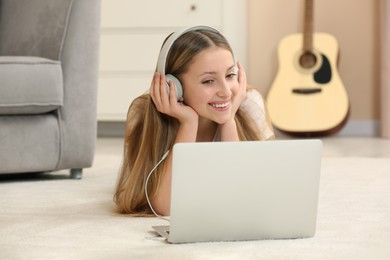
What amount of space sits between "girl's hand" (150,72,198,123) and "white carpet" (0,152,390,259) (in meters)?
0.22

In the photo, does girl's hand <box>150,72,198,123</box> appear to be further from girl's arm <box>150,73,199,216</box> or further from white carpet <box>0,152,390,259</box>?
white carpet <box>0,152,390,259</box>

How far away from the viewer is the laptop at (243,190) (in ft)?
4.60

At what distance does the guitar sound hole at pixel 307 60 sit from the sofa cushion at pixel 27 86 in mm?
2011

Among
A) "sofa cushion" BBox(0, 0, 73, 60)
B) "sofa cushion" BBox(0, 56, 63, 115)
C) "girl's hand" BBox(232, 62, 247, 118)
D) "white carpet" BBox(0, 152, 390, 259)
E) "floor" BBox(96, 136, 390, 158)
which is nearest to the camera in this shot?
"white carpet" BBox(0, 152, 390, 259)

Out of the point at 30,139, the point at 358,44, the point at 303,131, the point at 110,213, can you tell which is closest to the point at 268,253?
the point at 110,213

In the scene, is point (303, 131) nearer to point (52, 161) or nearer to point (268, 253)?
point (52, 161)

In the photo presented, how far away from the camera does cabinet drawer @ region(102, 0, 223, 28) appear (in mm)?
4051

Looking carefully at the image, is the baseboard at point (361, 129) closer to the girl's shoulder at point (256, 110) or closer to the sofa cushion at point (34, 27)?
the sofa cushion at point (34, 27)

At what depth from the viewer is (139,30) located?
4.16 meters

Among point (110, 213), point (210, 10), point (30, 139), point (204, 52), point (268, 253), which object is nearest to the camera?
point (268, 253)

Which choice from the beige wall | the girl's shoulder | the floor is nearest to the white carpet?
the girl's shoulder

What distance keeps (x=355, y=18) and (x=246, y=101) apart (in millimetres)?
2510

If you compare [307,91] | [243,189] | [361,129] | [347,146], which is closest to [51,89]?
[243,189]

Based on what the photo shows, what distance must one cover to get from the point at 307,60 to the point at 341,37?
24cm
